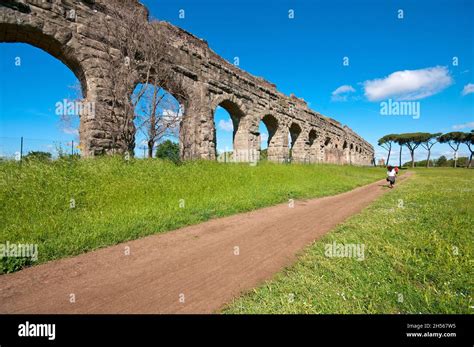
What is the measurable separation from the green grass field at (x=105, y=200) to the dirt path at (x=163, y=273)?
456mm

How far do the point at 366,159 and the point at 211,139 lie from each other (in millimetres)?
58734

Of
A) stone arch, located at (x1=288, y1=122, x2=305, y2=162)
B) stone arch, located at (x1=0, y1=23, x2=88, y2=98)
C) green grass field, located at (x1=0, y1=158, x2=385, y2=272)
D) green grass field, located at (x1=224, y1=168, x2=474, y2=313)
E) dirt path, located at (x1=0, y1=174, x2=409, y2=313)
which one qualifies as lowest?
dirt path, located at (x1=0, y1=174, x2=409, y2=313)

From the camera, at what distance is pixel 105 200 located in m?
6.08

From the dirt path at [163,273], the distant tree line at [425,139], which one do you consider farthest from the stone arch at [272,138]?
the distant tree line at [425,139]

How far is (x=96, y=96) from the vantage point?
352 inches

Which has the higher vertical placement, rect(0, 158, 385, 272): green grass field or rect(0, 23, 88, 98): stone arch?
rect(0, 23, 88, 98): stone arch

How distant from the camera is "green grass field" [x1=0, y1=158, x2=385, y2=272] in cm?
421

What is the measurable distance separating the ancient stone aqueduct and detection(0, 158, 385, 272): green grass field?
224cm

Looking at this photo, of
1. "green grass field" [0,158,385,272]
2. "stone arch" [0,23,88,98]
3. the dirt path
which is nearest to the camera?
the dirt path

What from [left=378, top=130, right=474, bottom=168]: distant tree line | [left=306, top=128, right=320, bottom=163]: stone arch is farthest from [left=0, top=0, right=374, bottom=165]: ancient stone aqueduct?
[left=378, top=130, right=474, bottom=168]: distant tree line

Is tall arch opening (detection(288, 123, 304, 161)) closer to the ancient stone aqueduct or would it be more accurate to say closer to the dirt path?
the ancient stone aqueduct
